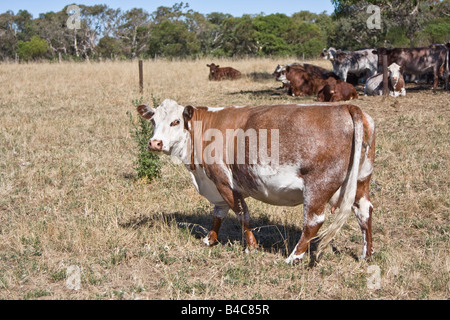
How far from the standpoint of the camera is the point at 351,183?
4648 mm

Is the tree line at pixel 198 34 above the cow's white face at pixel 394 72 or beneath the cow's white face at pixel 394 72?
above

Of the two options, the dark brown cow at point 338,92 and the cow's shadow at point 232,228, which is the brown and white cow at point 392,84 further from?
the cow's shadow at point 232,228

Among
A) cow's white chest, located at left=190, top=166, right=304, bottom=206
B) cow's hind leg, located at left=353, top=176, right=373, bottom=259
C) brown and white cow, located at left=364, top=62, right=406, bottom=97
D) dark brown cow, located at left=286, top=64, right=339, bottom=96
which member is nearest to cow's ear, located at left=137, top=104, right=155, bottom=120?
cow's white chest, located at left=190, top=166, right=304, bottom=206

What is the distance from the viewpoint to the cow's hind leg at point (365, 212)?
16.4 feet

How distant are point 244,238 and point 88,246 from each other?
5.48 feet

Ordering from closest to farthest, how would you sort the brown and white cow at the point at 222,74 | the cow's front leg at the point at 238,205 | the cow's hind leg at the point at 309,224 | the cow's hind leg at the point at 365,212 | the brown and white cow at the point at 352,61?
1. the cow's hind leg at the point at 309,224
2. the cow's hind leg at the point at 365,212
3. the cow's front leg at the point at 238,205
4. the brown and white cow at the point at 352,61
5. the brown and white cow at the point at 222,74

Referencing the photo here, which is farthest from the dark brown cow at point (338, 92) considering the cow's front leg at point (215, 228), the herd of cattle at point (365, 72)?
the cow's front leg at point (215, 228)

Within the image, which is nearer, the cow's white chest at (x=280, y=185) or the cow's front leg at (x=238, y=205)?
the cow's white chest at (x=280, y=185)

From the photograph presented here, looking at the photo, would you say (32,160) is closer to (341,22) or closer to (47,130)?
(47,130)

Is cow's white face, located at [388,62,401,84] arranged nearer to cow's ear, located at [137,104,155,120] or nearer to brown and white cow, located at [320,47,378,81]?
brown and white cow, located at [320,47,378,81]

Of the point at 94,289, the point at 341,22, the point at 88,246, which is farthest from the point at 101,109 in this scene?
the point at 341,22

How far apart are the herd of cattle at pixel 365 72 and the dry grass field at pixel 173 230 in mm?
3530

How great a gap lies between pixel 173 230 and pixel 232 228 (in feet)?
2.58
